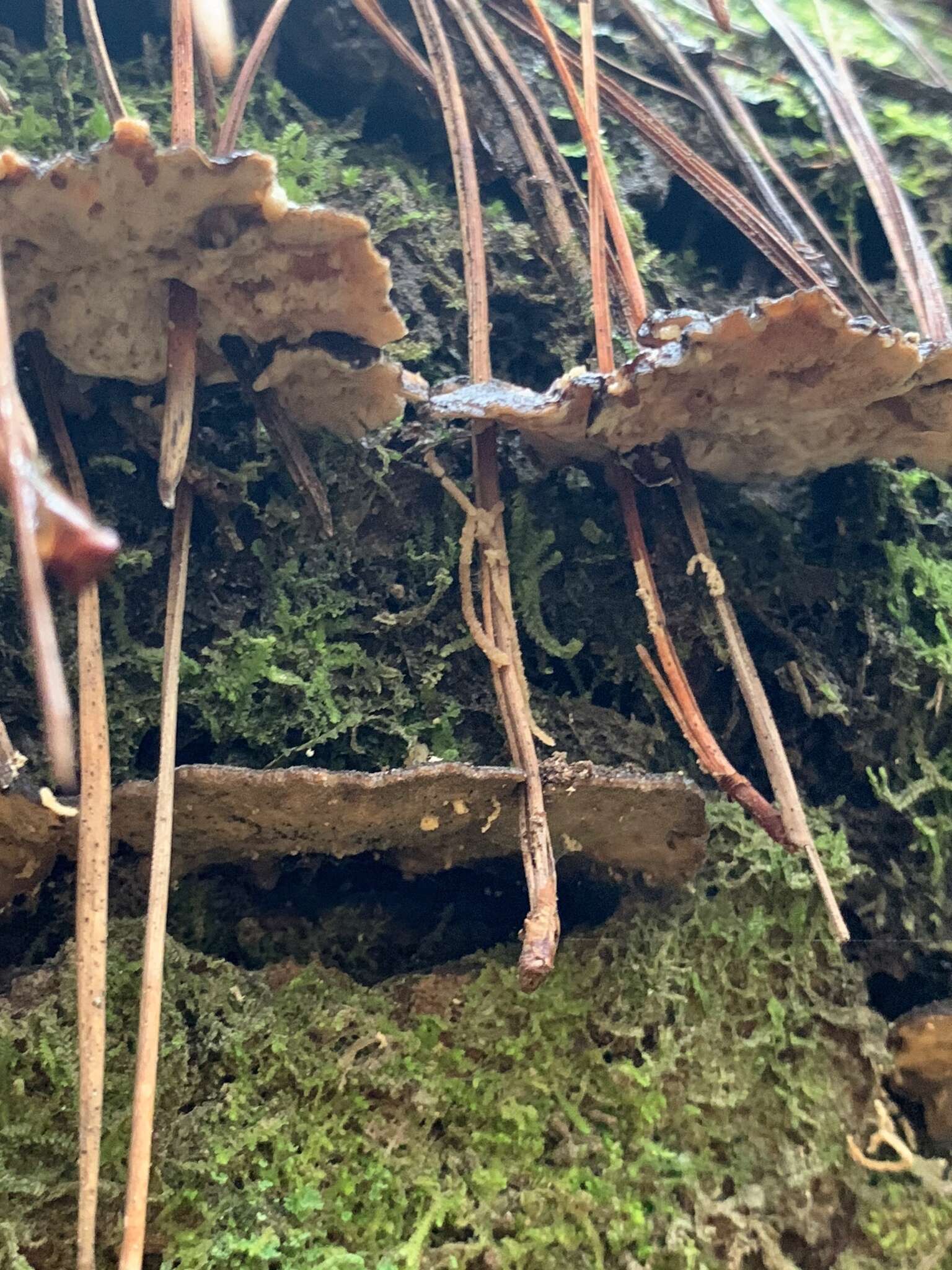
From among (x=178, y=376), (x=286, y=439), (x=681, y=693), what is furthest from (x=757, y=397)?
(x=178, y=376)

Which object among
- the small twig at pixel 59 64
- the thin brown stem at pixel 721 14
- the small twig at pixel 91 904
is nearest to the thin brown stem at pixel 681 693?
the small twig at pixel 91 904

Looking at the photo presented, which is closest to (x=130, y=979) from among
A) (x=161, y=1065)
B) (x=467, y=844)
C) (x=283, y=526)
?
(x=161, y=1065)

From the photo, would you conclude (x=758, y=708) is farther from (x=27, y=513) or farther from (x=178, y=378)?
(x=27, y=513)

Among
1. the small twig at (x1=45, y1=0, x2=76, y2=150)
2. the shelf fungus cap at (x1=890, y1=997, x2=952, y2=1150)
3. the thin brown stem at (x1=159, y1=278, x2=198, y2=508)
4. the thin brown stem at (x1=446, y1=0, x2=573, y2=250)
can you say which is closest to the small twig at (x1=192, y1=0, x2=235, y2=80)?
the small twig at (x1=45, y1=0, x2=76, y2=150)

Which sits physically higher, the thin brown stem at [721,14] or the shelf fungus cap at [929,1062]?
the thin brown stem at [721,14]

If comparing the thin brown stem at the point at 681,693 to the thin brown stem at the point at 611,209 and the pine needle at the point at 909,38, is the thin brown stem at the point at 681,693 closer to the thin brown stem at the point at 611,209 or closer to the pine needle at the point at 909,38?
the thin brown stem at the point at 611,209

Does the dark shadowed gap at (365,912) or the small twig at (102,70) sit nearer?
the dark shadowed gap at (365,912)
